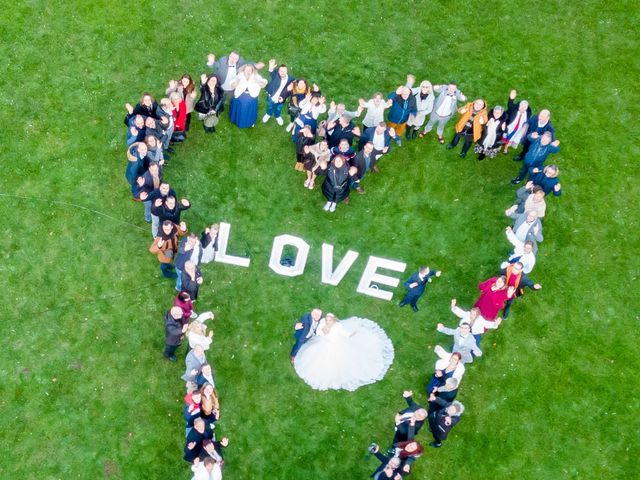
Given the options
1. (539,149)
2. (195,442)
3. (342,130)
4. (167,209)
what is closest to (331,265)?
(342,130)

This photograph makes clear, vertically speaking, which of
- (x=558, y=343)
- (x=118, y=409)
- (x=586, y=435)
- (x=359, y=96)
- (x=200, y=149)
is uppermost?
(x=359, y=96)

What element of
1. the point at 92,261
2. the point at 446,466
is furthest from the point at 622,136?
the point at 92,261

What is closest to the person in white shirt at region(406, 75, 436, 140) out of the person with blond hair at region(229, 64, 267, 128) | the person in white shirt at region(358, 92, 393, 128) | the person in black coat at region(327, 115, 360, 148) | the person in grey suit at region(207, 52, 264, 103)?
the person in white shirt at region(358, 92, 393, 128)

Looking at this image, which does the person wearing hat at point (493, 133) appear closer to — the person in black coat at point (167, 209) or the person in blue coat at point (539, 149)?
the person in blue coat at point (539, 149)

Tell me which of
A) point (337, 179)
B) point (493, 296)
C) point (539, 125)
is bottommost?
point (493, 296)

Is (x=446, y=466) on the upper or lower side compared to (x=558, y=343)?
lower

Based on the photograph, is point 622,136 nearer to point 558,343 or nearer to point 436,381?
point 558,343

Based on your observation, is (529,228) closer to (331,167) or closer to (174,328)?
(331,167)

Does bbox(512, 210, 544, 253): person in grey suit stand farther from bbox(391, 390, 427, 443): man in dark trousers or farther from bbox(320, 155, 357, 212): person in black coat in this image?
bbox(391, 390, 427, 443): man in dark trousers
